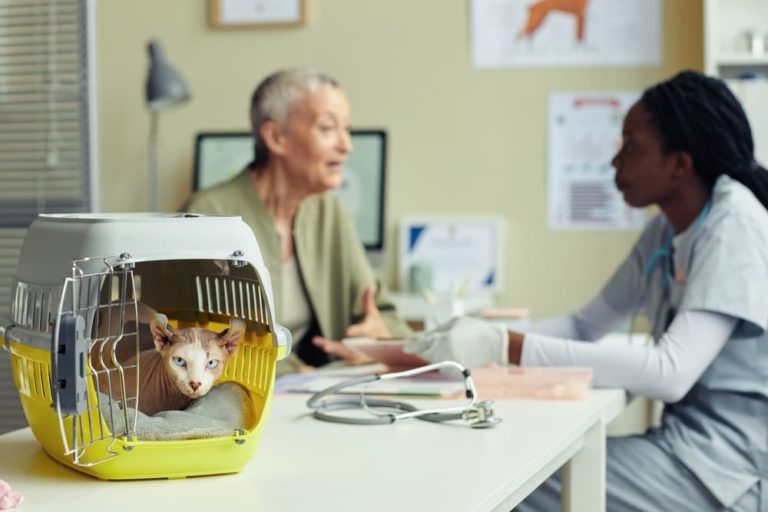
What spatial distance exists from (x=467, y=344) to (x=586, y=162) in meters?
1.77

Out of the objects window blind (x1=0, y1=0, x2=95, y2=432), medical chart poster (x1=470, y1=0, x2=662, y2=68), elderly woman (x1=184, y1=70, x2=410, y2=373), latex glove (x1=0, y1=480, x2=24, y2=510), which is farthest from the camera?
window blind (x1=0, y1=0, x2=95, y2=432)

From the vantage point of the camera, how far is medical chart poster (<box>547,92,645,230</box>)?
3.49 meters

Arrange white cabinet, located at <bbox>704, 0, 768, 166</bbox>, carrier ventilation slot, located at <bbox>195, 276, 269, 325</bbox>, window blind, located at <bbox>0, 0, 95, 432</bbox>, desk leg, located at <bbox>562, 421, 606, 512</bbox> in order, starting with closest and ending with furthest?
carrier ventilation slot, located at <bbox>195, 276, 269, 325</bbox> < desk leg, located at <bbox>562, 421, 606, 512</bbox> < white cabinet, located at <bbox>704, 0, 768, 166</bbox> < window blind, located at <bbox>0, 0, 95, 432</bbox>

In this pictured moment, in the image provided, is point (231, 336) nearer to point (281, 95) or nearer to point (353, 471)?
point (353, 471)

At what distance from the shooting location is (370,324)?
249 cm

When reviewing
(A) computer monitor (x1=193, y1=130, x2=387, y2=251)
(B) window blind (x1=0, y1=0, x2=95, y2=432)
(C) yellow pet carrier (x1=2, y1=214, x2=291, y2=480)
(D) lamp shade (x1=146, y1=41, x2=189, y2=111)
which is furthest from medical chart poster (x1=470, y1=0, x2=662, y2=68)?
(C) yellow pet carrier (x1=2, y1=214, x2=291, y2=480)

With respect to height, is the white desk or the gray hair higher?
the gray hair

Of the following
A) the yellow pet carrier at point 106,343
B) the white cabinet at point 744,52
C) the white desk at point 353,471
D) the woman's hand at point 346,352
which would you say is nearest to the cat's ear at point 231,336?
the yellow pet carrier at point 106,343

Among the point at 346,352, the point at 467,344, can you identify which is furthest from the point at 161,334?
the point at 346,352

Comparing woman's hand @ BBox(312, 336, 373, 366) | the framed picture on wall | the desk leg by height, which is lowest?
the desk leg

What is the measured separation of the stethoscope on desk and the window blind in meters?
2.42

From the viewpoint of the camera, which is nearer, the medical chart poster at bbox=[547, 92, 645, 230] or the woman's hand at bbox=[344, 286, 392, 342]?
the woman's hand at bbox=[344, 286, 392, 342]

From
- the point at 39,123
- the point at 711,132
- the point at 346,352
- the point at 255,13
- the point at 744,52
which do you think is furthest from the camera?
the point at 39,123

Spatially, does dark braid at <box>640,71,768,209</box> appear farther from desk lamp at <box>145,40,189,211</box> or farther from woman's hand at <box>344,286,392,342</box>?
desk lamp at <box>145,40,189,211</box>
